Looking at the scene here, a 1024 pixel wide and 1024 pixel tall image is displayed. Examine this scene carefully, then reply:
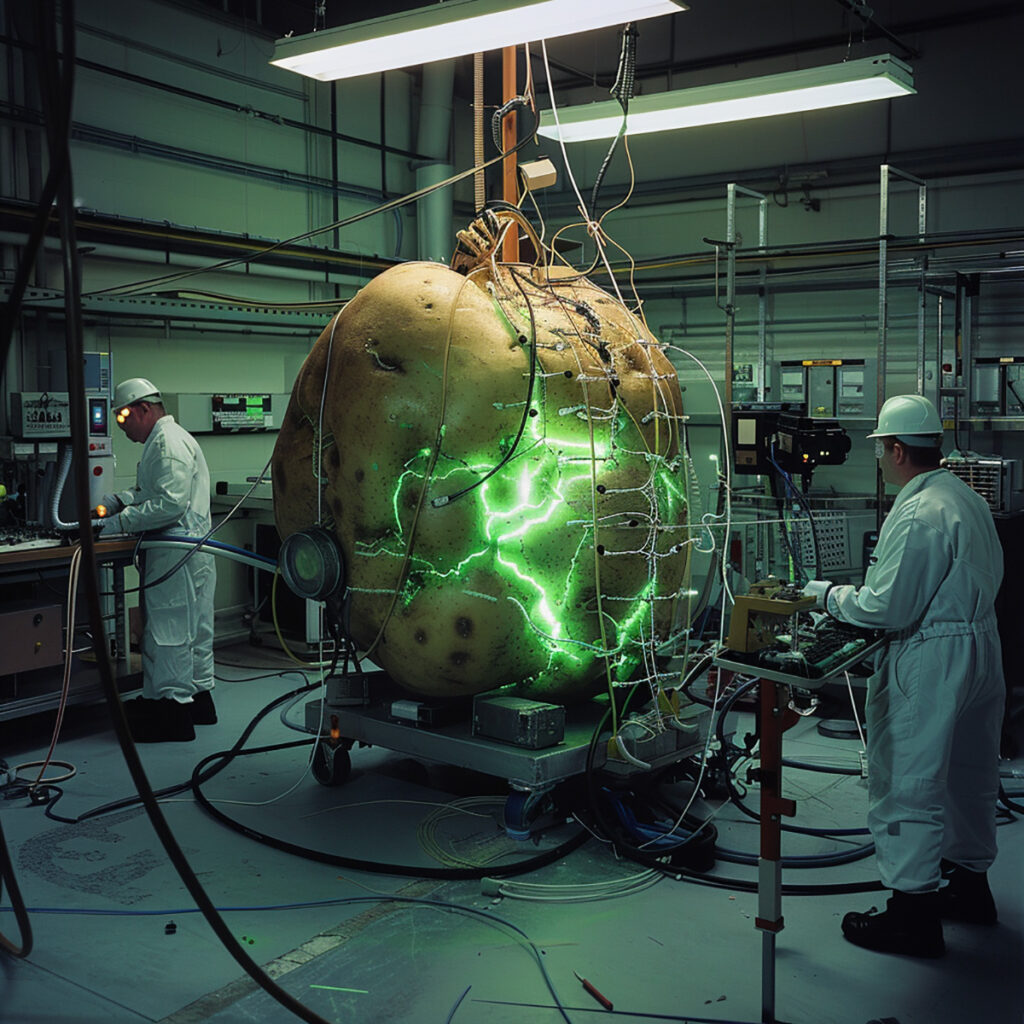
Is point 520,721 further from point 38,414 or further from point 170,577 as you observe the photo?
point 38,414

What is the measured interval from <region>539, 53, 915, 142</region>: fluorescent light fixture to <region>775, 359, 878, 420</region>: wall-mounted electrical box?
212 centimetres

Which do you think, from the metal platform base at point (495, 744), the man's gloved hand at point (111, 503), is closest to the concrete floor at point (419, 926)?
the metal platform base at point (495, 744)

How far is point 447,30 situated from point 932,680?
2559mm

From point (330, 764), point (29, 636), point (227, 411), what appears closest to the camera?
point (330, 764)

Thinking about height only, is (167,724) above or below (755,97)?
below

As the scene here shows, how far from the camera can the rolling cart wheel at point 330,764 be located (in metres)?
4.45

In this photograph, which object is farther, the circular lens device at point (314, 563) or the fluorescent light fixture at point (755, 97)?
the fluorescent light fixture at point (755, 97)

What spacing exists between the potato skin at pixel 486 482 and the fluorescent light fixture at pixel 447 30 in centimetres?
79

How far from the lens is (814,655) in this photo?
289 centimetres

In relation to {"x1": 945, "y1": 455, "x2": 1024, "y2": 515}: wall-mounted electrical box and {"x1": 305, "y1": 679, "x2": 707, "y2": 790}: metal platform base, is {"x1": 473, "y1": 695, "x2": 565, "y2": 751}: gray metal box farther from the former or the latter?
{"x1": 945, "y1": 455, "x2": 1024, "y2": 515}: wall-mounted electrical box

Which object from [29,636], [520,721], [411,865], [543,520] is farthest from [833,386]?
[29,636]

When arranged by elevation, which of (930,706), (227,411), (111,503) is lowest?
(930,706)

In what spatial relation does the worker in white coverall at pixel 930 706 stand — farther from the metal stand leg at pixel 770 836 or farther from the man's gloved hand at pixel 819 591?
the metal stand leg at pixel 770 836

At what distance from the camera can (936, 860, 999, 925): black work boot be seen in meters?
3.33
